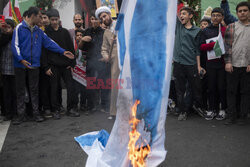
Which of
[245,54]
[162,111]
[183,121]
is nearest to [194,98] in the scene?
[183,121]

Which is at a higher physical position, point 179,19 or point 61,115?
point 179,19

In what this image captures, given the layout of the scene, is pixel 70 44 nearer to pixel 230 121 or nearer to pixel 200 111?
pixel 200 111

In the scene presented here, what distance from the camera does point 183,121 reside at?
5016 mm

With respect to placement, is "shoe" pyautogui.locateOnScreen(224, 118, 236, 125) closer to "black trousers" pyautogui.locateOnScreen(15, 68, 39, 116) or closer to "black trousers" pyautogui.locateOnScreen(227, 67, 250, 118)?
"black trousers" pyautogui.locateOnScreen(227, 67, 250, 118)

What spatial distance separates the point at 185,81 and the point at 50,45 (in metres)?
2.73

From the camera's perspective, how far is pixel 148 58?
2502mm

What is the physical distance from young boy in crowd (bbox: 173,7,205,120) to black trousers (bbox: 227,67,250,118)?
59 cm

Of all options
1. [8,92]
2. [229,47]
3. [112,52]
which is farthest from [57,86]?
[229,47]

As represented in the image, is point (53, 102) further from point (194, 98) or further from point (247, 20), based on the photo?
point (247, 20)

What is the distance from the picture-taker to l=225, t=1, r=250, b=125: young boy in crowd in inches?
179

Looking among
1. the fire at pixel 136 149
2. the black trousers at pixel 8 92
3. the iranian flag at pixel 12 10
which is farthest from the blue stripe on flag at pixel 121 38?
the iranian flag at pixel 12 10

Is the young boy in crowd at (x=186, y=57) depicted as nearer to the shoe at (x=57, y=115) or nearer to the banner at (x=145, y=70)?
the shoe at (x=57, y=115)

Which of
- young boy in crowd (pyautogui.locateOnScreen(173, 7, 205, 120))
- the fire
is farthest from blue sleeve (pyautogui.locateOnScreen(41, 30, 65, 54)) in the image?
the fire

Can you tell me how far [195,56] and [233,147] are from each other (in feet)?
6.61
